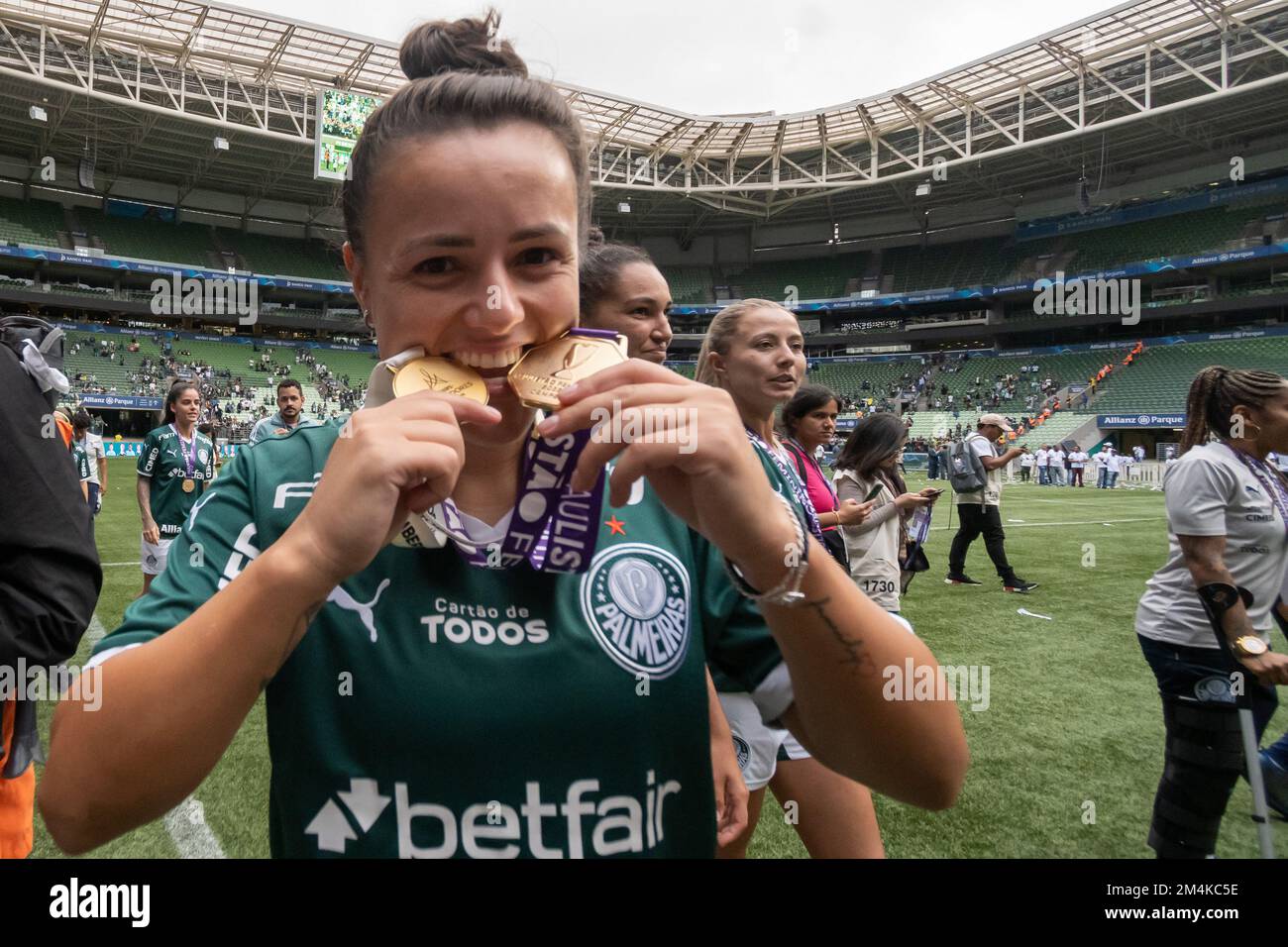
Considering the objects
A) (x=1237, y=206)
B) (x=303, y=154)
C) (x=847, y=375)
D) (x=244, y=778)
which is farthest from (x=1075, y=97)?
(x=244, y=778)

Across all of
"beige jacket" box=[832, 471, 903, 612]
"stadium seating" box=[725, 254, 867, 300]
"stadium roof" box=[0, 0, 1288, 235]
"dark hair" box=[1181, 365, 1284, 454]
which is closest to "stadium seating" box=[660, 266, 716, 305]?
"stadium seating" box=[725, 254, 867, 300]

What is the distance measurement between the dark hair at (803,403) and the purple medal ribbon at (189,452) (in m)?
5.31

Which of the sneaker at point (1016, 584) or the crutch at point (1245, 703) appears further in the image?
the sneaker at point (1016, 584)

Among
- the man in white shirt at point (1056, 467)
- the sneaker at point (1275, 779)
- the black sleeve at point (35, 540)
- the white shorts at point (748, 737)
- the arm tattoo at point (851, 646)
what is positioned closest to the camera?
the arm tattoo at point (851, 646)

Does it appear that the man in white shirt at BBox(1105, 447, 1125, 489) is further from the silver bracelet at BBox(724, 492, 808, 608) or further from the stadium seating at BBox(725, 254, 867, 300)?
the silver bracelet at BBox(724, 492, 808, 608)

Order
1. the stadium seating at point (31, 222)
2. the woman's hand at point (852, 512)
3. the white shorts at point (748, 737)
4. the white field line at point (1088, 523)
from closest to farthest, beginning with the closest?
the white shorts at point (748, 737) → the woman's hand at point (852, 512) → the white field line at point (1088, 523) → the stadium seating at point (31, 222)

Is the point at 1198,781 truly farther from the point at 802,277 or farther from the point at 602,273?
the point at 802,277

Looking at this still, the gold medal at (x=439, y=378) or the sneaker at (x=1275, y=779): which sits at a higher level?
the gold medal at (x=439, y=378)

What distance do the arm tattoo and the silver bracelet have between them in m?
0.03

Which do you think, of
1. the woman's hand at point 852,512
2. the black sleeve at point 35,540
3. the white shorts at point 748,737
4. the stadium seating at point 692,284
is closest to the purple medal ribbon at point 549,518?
the black sleeve at point 35,540

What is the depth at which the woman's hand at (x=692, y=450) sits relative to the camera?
86cm

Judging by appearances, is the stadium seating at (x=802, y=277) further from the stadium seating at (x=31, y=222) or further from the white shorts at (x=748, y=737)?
the white shorts at (x=748, y=737)

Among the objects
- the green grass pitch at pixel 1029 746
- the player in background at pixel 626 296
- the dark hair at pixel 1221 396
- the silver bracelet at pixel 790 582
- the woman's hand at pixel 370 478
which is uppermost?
the player in background at pixel 626 296

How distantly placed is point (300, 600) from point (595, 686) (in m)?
0.41
